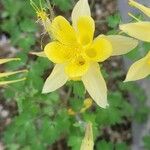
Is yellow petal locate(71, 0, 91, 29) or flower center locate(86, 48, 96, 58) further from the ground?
yellow petal locate(71, 0, 91, 29)

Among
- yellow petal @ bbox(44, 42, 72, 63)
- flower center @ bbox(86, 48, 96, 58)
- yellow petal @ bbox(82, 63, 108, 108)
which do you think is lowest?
yellow petal @ bbox(82, 63, 108, 108)

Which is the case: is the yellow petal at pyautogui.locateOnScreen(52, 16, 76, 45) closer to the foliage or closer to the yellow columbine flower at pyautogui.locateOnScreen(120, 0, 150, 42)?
the yellow columbine flower at pyautogui.locateOnScreen(120, 0, 150, 42)

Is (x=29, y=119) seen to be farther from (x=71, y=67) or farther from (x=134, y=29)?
(x=134, y=29)

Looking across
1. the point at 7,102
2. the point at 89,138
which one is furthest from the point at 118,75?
the point at 89,138

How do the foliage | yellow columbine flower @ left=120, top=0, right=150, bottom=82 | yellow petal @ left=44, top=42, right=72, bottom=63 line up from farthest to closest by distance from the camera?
the foliage
yellow petal @ left=44, top=42, right=72, bottom=63
yellow columbine flower @ left=120, top=0, right=150, bottom=82

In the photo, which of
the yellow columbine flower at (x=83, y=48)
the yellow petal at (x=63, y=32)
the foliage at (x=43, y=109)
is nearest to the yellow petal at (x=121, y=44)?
the yellow columbine flower at (x=83, y=48)

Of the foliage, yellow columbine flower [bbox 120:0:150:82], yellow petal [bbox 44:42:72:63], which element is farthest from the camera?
the foliage

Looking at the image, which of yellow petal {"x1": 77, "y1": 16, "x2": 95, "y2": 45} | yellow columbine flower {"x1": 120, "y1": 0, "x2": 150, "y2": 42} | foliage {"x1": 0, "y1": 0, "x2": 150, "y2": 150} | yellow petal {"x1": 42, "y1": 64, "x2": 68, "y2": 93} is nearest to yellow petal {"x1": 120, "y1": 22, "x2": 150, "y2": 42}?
yellow columbine flower {"x1": 120, "y1": 0, "x2": 150, "y2": 42}

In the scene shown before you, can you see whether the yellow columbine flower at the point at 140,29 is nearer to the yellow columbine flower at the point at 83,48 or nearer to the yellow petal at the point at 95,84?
the yellow columbine flower at the point at 83,48
